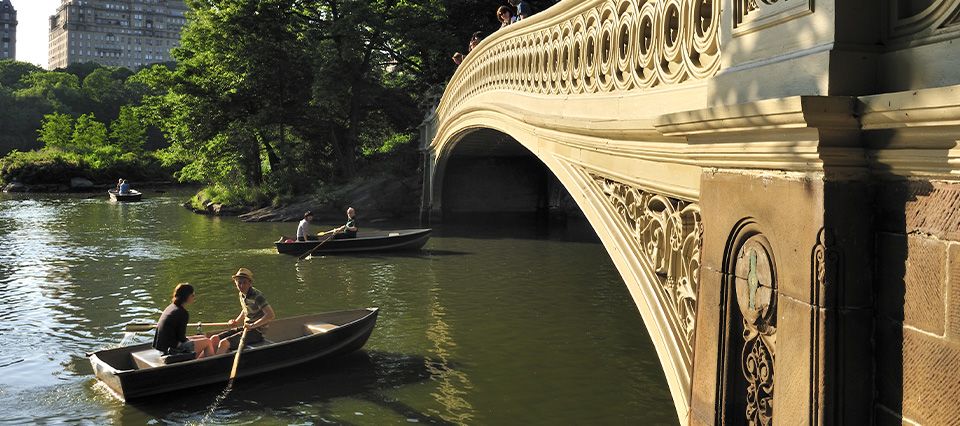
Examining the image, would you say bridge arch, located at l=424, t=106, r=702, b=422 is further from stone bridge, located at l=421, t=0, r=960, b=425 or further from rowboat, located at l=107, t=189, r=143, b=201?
rowboat, located at l=107, t=189, r=143, b=201

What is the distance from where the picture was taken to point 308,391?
27.1 feet

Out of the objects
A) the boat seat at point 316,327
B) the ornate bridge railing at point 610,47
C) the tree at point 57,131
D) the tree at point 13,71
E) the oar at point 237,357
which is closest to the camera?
the ornate bridge railing at point 610,47

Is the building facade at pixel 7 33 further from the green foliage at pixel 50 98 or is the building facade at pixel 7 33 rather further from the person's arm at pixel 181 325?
the person's arm at pixel 181 325

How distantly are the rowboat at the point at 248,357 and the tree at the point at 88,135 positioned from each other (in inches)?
1949

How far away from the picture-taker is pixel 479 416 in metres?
7.51

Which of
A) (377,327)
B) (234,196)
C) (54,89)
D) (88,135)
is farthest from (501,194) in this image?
(54,89)

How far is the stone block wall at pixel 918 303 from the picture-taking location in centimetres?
221

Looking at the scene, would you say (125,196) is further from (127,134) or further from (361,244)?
(127,134)

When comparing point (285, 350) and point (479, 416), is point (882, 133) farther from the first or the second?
point (285, 350)

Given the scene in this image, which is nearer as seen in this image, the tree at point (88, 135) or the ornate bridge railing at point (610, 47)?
the ornate bridge railing at point (610, 47)

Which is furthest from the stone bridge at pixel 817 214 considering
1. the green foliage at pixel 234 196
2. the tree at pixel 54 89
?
the tree at pixel 54 89

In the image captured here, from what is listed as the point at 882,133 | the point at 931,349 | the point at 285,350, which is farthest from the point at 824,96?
the point at 285,350

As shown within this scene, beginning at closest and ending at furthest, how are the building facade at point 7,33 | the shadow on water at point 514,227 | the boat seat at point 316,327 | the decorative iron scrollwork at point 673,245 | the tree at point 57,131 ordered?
1. the decorative iron scrollwork at point 673,245
2. the boat seat at point 316,327
3. the shadow on water at point 514,227
4. the tree at point 57,131
5. the building facade at point 7,33

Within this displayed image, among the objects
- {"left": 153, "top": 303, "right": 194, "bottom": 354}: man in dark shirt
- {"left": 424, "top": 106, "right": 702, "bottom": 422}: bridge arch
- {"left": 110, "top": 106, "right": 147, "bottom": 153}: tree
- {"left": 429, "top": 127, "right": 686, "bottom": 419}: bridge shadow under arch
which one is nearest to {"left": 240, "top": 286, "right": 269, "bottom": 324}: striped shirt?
{"left": 153, "top": 303, "right": 194, "bottom": 354}: man in dark shirt
